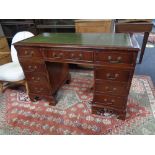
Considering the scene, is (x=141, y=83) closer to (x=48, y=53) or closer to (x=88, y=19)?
(x=88, y=19)

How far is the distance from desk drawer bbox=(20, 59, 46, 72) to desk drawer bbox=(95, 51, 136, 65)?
0.63 m

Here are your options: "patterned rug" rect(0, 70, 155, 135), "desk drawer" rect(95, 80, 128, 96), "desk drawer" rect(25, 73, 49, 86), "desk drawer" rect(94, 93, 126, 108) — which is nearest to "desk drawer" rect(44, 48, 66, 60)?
"desk drawer" rect(25, 73, 49, 86)

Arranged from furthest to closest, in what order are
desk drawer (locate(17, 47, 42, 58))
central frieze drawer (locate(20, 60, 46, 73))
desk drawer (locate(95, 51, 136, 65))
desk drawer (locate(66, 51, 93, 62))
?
1. central frieze drawer (locate(20, 60, 46, 73))
2. desk drawer (locate(17, 47, 42, 58))
3. desk drawer (locate(66, 51, 93, 62))
4. desk drawer (locate(95, 51, 136, 65))

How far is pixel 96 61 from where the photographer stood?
1.22 metres

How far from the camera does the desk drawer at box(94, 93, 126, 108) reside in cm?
138

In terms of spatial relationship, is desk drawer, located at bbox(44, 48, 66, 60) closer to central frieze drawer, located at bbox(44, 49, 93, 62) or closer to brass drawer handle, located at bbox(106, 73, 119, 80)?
central frieze drawer, located at bbox(44, 49, 93, 62)

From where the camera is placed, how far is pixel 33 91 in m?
1.75

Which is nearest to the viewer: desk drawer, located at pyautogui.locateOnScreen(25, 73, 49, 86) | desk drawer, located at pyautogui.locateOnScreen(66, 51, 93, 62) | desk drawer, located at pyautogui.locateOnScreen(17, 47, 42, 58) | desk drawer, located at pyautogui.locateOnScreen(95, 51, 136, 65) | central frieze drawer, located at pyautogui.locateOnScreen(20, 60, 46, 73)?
desk drawer, located at pyautogui.locateOnScreen(95, 51, 136, 65)

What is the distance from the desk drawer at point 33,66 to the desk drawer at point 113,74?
0.62 meters

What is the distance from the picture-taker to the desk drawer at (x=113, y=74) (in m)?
Result: 1.19

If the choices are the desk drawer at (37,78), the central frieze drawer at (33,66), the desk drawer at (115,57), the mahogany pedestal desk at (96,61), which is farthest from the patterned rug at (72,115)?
the desk drawer at (115,57)

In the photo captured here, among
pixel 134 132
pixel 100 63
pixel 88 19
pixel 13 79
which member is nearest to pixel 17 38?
pixel 13 79

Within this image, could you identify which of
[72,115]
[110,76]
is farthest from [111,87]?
[72,115]

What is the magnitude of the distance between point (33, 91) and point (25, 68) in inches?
13.8
